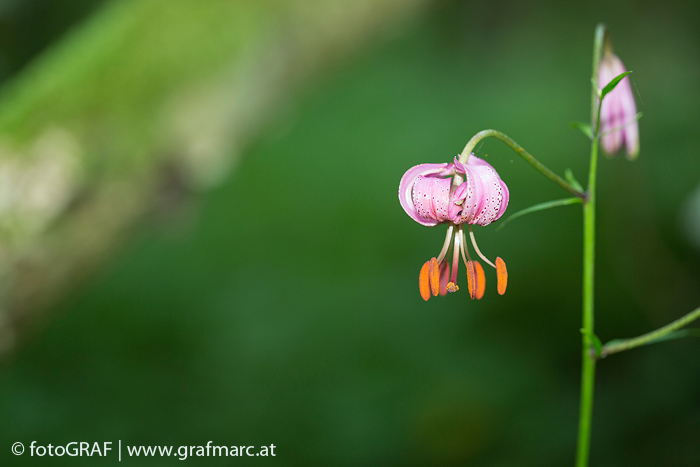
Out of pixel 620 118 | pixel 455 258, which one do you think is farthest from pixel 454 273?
pixel 620 118

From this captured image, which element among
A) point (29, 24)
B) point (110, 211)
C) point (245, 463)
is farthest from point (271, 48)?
point (245, 463)

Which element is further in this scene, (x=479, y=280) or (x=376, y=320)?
(x=376, y=320)

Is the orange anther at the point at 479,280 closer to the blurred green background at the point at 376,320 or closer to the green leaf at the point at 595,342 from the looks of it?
the green leaf at the point at 595,342

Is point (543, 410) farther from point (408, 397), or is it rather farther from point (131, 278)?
point (131, 278)

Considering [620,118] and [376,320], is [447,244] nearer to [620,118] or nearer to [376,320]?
[620,118]

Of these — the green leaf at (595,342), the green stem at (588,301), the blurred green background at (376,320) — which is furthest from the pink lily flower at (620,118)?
the blurred green background at (376,320)

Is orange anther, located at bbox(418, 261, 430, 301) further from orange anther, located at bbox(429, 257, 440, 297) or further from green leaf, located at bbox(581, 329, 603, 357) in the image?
green leaf, located at bbox(581, 329, 603, 357)

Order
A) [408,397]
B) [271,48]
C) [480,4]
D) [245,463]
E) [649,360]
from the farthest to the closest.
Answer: [480,4]
[408,397]
[649,360]
[245,463]
[271,48]
